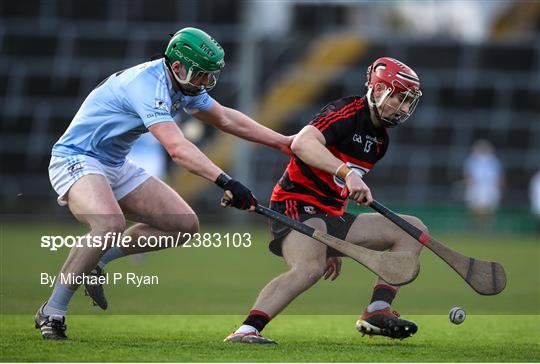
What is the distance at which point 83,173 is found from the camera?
7258 millimetres

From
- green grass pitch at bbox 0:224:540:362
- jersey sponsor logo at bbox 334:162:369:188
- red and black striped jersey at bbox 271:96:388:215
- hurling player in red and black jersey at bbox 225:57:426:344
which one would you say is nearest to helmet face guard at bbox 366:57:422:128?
hurling player in red and black jersey at bbox 225:57:426:344

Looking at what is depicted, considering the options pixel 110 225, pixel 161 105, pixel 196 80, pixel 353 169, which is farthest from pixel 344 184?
pixel 110 225

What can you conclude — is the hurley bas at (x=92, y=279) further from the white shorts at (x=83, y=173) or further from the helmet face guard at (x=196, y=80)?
the helmet face guard at (x=196, y=80)

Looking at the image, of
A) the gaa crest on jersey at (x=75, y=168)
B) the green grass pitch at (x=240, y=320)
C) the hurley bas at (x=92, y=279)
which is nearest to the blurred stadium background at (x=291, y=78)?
the green grass pitch at (x=240, y=320)

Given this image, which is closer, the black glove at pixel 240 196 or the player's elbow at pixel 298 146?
the black glove at pixel 240 196

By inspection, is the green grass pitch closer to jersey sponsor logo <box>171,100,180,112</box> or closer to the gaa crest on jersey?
the gaa crest on jersey

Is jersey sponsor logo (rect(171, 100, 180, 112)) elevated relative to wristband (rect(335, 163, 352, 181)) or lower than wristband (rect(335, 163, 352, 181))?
elevated

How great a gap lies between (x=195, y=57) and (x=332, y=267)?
1613 mm

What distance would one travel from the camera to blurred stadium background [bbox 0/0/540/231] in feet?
72.9

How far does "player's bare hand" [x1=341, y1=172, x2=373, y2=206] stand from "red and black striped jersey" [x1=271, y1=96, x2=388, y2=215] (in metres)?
0.43

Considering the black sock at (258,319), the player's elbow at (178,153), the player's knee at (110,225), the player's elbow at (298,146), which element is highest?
the player's elbow at (298,146)

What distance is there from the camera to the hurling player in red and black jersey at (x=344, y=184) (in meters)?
7.20

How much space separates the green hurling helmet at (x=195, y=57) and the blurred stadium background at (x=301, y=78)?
1344cm

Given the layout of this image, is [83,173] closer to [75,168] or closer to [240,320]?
[75,168]
